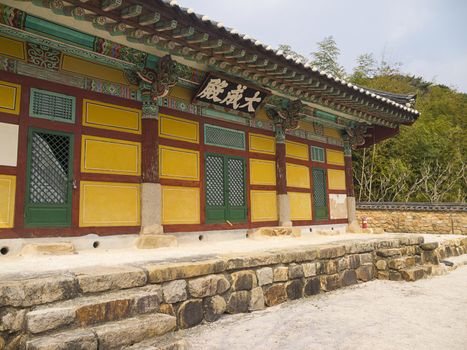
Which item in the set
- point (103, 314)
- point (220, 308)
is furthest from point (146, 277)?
point (220, 308)

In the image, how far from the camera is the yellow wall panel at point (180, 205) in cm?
655

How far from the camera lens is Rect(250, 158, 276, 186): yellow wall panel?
8227 millimetres

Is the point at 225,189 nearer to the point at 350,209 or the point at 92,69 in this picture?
the point at 92,69

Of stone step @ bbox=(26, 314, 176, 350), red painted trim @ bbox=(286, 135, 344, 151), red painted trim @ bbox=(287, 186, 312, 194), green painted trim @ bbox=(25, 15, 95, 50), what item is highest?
green painted trim @ bbox=(25, 15, 95, 50)

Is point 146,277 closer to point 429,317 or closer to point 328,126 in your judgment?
point 429,317

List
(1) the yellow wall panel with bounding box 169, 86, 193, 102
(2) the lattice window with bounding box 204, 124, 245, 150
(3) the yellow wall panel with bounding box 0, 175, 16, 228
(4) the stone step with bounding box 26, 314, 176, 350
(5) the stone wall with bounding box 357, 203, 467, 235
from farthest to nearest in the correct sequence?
1. (5) the stone wall with bounding box 357, 203, 467, 235
2. (2) the lattice window with bounding box 204, 124, 245, 150
3. (1) the yellow wall panel with bounding box 169, 86, 193, 102
4. (3) the yellow wall panel with bounding box 0, 175, 16, 228
5. (4) the stone step with bounding box 26, 314, 176, 350

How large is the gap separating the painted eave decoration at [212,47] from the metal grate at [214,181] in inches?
48.6

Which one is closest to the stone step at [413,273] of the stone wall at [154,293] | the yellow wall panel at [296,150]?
the stone wall at [154,293]

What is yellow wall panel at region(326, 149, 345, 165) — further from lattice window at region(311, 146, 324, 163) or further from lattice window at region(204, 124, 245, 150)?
lattice window at region(204, 124, 245, 150)

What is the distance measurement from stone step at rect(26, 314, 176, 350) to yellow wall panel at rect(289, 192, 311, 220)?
595cm

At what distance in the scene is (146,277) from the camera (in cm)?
356

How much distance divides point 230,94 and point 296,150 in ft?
9.26

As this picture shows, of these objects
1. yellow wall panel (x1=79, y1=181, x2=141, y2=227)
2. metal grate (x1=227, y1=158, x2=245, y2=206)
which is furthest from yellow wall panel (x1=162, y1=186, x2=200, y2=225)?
metal grate (x1=227, y1=158, x2=245, y2=206)

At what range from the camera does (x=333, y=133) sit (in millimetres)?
10656
